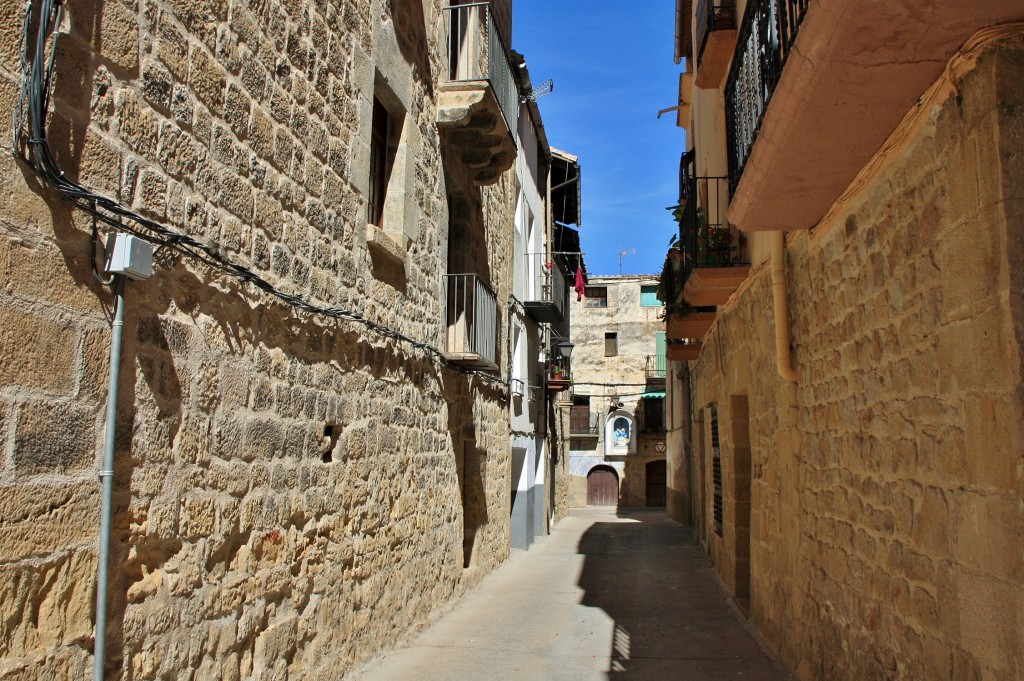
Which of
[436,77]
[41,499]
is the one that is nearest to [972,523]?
[41,499]

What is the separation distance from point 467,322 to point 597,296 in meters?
25.6

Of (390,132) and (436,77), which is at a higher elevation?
(436,77)

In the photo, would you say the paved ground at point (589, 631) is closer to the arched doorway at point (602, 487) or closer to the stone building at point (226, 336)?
the stone building at point (226, 336)

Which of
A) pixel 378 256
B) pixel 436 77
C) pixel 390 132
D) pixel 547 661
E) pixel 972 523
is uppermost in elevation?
pixel 436 77

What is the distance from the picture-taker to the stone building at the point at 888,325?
9.05 ft

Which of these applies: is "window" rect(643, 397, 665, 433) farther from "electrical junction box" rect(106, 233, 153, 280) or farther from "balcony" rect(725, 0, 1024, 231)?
"electrical junction box" rect(106, 233, 153, 280)

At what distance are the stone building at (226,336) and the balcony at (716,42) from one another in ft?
7.72

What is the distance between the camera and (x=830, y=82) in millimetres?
3225

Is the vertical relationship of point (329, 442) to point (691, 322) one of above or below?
below

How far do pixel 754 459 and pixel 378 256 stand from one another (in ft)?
12.8

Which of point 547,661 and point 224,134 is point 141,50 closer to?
point 224,134

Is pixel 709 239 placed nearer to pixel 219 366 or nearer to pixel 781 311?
pixel 781 311

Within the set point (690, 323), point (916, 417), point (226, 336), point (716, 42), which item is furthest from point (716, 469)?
point (226, 336)

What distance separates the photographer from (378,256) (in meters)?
6.22
